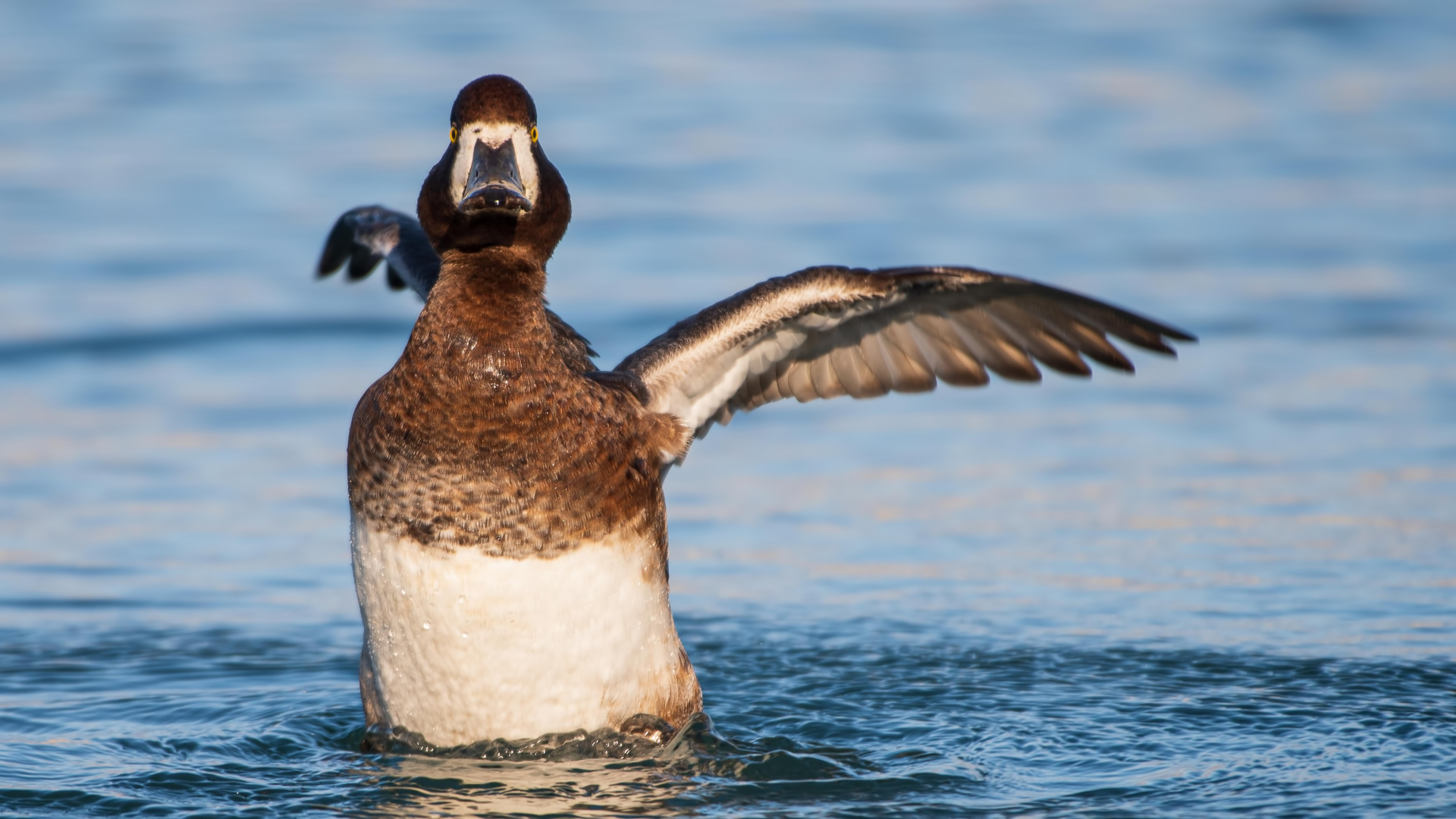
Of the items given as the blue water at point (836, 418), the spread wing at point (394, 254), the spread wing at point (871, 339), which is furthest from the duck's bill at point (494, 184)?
the blue water at point (836, 418)

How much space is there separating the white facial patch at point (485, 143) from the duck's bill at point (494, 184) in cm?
2

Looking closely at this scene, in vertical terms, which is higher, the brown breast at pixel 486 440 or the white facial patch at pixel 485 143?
the white facial patch at pixel 485 143

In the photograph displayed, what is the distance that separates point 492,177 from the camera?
571 cm

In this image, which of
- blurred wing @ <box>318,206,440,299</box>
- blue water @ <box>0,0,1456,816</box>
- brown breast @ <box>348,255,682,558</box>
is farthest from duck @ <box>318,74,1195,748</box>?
blurred wing @ <box>318,206,440,299</box>

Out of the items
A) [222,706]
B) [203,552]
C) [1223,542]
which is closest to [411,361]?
[222,706]

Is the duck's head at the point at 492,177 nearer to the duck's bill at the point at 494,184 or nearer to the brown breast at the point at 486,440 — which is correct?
the duck's bill at the point at 494,184

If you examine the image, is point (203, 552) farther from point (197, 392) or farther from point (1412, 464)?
point (1412, 464)

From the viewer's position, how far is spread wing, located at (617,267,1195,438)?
653 centimetres

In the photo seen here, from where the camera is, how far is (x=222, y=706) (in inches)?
273

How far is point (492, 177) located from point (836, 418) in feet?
17.0

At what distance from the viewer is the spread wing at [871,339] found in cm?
653

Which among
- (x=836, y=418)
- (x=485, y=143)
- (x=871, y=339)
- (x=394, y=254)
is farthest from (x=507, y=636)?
(x=836, y=418)

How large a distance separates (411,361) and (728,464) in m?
4.14

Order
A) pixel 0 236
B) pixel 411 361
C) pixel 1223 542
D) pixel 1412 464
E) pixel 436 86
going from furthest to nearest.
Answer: pixel 436 86, pixel 0 236, pixel 1412 464, pixel 1223 542, pixel 411 361
